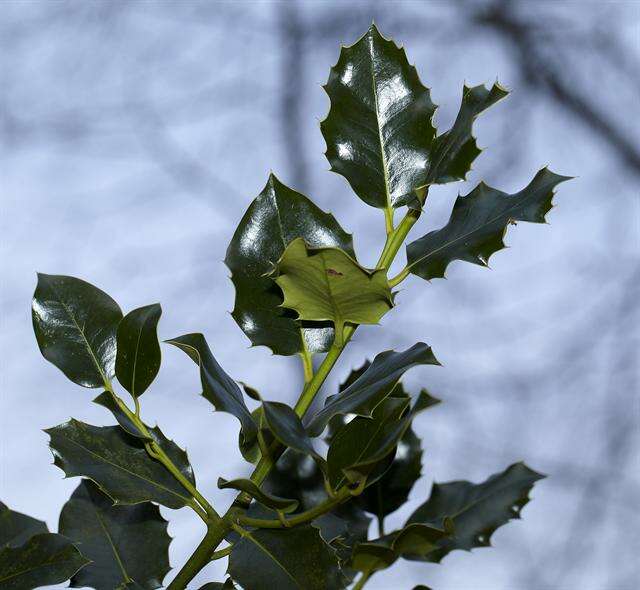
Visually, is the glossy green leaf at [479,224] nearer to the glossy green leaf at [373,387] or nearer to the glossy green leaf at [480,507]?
the glossy green leaf at [373,387]

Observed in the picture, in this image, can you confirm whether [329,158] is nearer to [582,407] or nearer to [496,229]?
[496,229]

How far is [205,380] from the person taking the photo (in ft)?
1.19

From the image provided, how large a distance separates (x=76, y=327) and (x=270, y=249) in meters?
0.11

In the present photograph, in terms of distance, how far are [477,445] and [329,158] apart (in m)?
1.86

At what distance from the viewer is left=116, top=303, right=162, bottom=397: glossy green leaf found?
41 centimetres

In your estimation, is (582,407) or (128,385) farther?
(582,407)

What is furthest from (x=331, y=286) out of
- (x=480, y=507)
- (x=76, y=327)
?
(x=480, y=507)

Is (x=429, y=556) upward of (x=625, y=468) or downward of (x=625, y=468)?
downward

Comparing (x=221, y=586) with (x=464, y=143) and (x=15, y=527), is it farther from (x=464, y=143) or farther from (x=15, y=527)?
(x=464, y=143)

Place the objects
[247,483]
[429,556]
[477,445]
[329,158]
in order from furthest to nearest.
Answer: [477,445]
[429,556]
[329,158]
[247,483]

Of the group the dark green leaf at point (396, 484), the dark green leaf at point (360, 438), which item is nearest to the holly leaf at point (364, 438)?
the dark green leaf at point (360, 438)

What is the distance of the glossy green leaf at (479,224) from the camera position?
40cm

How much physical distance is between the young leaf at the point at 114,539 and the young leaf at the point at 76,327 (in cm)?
8

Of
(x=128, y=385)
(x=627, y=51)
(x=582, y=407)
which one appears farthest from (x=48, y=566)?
(x=627, y=51)
